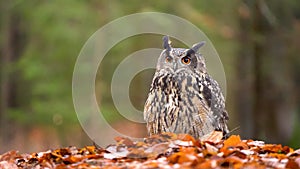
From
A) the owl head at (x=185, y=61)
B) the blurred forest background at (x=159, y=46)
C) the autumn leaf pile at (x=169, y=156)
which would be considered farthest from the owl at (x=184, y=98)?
the blurred forest background at (x=159, y=46)

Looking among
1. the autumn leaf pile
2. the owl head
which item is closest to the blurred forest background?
the owl head

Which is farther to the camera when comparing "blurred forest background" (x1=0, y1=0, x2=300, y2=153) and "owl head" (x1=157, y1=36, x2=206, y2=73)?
"blurred forest background" (x1=0, y1=0, x2=300, y2=153)

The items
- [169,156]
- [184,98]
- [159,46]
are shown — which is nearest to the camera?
[169,156]

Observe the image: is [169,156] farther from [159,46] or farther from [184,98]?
[159,46]

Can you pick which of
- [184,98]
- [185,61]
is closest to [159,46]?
[185,61]

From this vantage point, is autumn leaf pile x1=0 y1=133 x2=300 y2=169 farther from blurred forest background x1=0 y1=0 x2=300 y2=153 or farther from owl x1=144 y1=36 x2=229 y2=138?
blurred forest background x1=0 y1=0 x2=300 y2=153

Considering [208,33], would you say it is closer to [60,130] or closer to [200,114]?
[60,130]

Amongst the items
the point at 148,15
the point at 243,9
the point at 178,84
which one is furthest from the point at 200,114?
the point at 243,9
